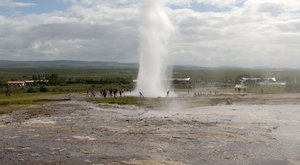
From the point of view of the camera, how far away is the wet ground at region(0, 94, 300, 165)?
55.4 feet

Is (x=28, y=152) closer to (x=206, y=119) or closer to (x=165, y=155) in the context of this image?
(x=165, y=155)

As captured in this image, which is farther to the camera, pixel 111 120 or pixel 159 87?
pixel 159 87

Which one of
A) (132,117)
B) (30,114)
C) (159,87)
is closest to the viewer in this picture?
(132,117)

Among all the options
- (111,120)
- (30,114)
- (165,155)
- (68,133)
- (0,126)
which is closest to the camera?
(165,155)

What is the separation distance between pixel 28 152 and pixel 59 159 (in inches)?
76.9

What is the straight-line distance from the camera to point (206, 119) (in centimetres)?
2938

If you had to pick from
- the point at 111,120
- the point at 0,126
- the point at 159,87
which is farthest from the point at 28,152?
the point at 159,87

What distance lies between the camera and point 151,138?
21.4m

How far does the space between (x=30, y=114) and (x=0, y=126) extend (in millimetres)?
6926

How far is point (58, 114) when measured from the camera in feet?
108

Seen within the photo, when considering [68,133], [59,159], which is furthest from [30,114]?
[59,159]

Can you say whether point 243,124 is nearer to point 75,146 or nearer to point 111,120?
point 111,120

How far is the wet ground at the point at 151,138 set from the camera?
55.4 feet

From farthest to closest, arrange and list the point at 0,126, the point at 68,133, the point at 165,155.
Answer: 1. the point at 0,126
2. the point at 68,133
3. the point at 165,155
